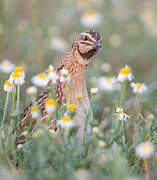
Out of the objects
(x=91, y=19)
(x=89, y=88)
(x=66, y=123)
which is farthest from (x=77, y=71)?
(x=91, y=19)

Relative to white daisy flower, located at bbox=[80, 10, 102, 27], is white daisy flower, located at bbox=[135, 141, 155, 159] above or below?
below

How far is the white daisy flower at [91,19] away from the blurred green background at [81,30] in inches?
0.7

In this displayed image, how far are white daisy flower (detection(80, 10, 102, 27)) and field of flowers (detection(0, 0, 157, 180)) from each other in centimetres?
2

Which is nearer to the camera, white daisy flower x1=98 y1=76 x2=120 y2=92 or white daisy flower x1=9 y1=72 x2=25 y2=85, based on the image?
white daisy flower x1=9 y1=72 x2=25 y2=85

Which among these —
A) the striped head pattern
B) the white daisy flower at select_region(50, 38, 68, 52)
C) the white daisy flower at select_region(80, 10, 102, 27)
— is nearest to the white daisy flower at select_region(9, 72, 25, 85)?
the striped head pattern

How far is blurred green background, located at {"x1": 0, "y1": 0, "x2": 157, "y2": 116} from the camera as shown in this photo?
6172mm

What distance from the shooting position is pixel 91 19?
776 centimetres

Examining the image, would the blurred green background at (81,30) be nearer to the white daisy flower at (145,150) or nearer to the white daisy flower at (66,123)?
the white daisy flower at (66,123)

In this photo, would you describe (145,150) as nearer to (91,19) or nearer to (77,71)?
(77,71)

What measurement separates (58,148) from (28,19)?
6.10m

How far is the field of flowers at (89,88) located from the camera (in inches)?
112

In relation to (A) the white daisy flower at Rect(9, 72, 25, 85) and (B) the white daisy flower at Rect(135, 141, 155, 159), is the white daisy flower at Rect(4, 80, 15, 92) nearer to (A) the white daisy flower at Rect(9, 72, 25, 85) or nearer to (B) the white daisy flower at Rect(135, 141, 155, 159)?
(A) the white daisy flower at Rect(9, 72, 25, 85)

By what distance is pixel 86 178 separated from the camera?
97.0 inches

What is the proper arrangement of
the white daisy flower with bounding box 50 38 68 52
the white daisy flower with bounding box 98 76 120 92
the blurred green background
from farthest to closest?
the white daisy flower with bounding box 50 38 68 52
the blurred green background
the white daisy flower with bounding box 98 76 120 92
